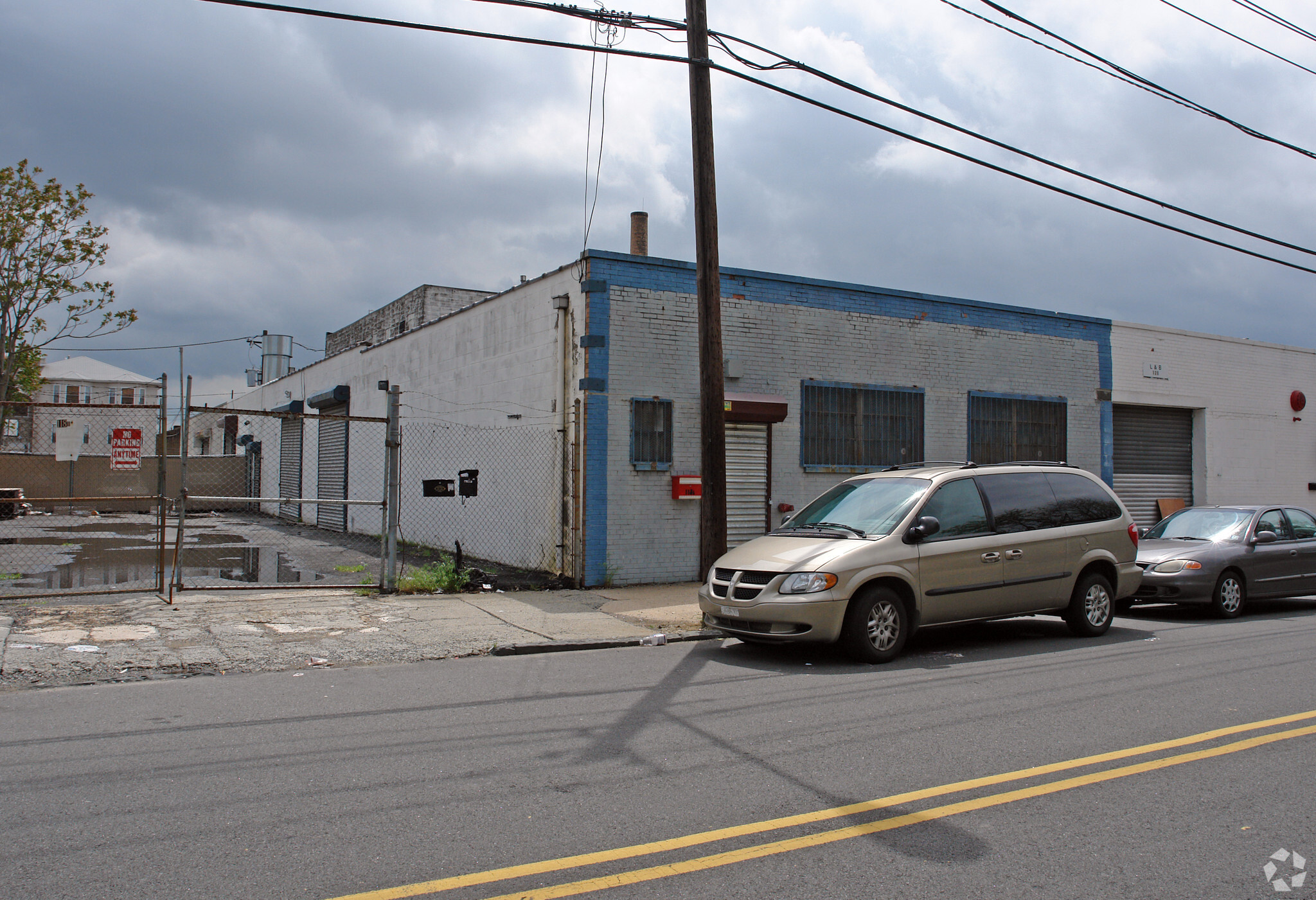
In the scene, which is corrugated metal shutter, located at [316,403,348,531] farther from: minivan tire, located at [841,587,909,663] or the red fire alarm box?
minivan tire, located at [841,587,909,663]

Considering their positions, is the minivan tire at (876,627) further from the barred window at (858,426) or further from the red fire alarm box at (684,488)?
the barred window at (858,426)

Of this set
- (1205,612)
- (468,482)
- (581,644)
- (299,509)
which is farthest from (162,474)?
(299,509)

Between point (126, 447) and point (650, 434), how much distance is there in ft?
22.1

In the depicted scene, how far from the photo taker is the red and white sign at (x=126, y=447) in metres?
10.1

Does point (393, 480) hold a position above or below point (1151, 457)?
below

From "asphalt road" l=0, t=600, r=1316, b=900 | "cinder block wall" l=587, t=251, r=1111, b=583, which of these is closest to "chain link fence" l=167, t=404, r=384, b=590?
"cinder block wall" l=587, t=251, r=1111, b=583

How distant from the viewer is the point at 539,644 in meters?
8.77

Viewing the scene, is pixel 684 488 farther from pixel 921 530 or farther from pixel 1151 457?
pixel 1151 457

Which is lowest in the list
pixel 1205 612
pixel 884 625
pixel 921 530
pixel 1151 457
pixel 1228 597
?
pixel 1205 612

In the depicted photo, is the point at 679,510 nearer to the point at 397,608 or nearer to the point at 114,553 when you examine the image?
the point at 397,608

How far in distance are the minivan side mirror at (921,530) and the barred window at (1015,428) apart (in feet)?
30.7

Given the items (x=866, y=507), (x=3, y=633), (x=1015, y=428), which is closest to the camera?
(x=3, y=633)

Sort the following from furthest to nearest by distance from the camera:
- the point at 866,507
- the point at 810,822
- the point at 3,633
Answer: the point at 866,507 → the point at 3,633 → the point at 810,822

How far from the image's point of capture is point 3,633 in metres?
8.62
